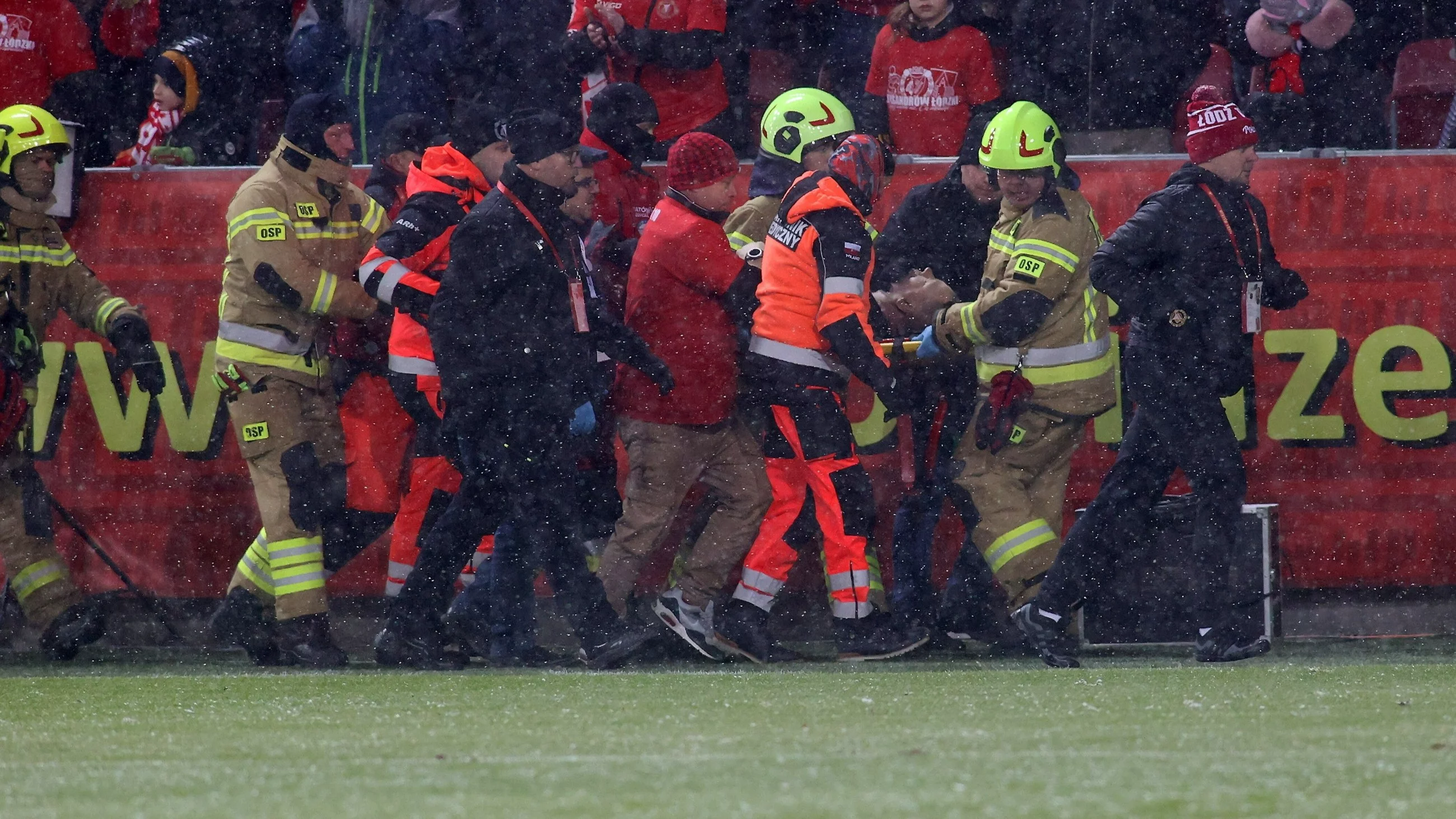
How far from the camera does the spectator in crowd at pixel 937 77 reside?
334 inches

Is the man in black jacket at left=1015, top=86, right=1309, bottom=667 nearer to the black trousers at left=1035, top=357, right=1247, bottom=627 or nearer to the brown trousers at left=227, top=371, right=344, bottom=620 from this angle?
the black trousers at left=1035, top=357, right=1247, bottom=627

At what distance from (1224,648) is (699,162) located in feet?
8.59

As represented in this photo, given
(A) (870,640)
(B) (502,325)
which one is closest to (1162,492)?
(A) (870,640)

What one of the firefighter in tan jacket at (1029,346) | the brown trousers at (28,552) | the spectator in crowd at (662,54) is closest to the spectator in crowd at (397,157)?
the spectator in crowd at (662,54)

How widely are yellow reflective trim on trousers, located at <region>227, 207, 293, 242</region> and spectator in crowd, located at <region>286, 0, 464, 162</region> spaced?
1.52 m

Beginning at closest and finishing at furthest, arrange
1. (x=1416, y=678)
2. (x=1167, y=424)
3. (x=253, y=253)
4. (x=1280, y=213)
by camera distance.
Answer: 1. (x=1416, y=678)
2. (x=1167, y=424)
3. (x=253, y=253)
4. (x=1280, y=213)

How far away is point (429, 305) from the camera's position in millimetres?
7121

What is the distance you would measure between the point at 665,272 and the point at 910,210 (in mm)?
1100

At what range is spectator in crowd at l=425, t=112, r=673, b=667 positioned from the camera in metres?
6.83

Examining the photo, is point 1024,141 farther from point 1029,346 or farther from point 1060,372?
point 1060,372

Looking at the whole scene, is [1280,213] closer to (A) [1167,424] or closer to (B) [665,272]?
(A) [1167,424]

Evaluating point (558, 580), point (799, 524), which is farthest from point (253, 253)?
point (799, 524)

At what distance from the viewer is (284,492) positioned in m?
7.34

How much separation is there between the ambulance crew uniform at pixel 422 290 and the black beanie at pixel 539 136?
43 cm
